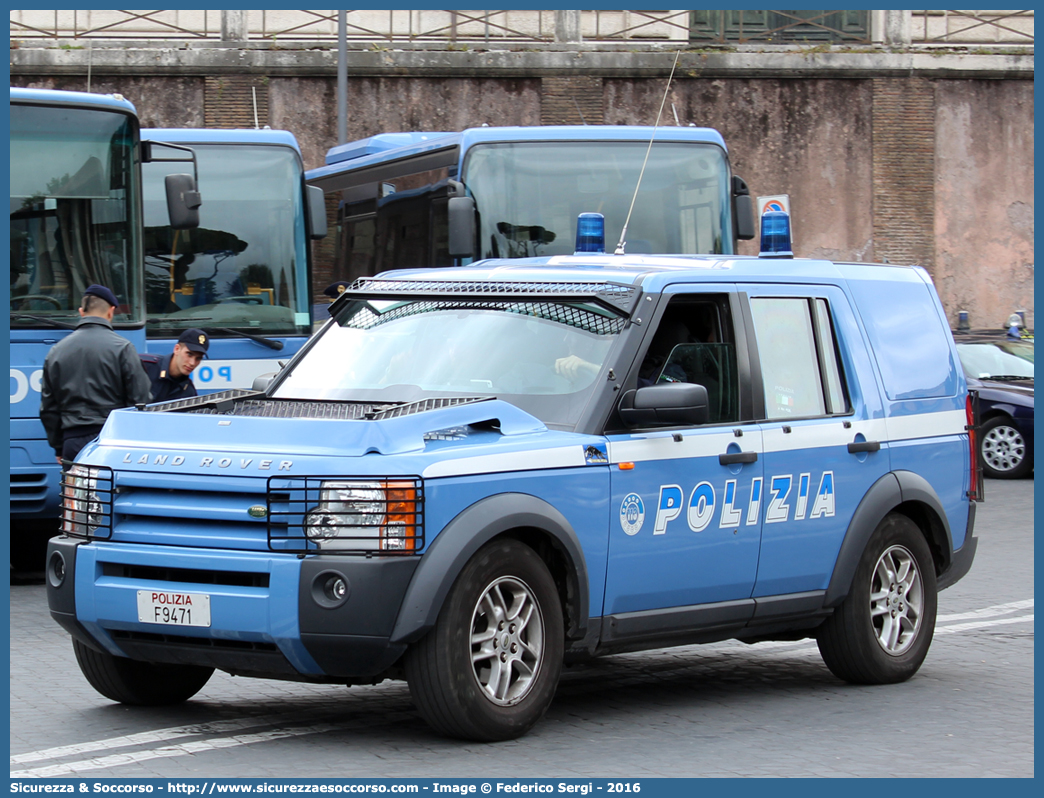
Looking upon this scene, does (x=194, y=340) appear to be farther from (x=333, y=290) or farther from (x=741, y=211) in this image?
(x=741, y=211)

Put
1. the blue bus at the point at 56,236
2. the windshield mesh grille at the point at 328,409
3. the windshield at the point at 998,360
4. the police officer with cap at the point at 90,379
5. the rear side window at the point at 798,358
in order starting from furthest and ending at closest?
the windshield at the point at 998,360 < the blue bus at the point at 56,236 < the police officer with cap at the point at 90,379 < the rear side window at the point at 798,358 < the windshield mesh grille at the point at 328,409

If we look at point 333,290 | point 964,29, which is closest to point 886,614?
point 333,290

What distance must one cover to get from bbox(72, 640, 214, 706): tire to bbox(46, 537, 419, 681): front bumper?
0.49m

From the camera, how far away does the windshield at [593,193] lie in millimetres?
15133

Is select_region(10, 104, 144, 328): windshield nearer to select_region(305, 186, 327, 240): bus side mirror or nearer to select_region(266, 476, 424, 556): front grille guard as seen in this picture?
select_region(305, 186, 327, 240): bus side mirror

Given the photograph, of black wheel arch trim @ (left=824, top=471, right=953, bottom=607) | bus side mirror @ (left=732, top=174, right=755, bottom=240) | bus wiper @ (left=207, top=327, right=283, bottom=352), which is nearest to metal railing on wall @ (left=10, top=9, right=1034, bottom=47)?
bus side mirror @ (left=732, top=174, right=755, bottom=240)

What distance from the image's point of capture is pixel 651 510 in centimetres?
667

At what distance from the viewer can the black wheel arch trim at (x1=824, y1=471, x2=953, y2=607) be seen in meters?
7.58

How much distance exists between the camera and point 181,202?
13195mm

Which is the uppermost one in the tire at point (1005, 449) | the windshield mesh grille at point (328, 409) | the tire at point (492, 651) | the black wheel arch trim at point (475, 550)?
the windshield mesh grille at point (328, 409)

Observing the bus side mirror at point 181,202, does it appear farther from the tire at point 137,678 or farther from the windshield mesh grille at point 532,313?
the tire at point 137,678

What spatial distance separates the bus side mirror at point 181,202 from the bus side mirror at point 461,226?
2.72 metres

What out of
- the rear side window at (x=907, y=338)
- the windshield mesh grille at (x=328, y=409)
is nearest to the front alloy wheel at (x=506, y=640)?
the windshield mesh grille at (x=328, y=409)

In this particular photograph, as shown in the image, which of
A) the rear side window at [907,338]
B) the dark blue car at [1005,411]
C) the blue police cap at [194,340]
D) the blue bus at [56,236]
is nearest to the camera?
the rear side window at [907,338]
